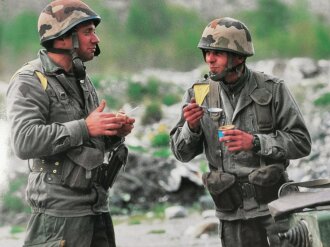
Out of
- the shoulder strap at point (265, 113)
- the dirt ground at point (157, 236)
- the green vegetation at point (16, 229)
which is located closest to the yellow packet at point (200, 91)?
the shoulder strap at point (265, 113)

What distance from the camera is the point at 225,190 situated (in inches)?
233

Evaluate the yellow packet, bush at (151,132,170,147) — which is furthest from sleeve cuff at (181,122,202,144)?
bush at (151,132,170,147)

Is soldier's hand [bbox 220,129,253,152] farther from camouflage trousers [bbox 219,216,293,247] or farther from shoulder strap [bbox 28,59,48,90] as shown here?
shoulder strap [bbox 28,59,48,90]

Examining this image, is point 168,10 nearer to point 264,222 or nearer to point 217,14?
point 217,14

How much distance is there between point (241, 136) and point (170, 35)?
9.83 meters

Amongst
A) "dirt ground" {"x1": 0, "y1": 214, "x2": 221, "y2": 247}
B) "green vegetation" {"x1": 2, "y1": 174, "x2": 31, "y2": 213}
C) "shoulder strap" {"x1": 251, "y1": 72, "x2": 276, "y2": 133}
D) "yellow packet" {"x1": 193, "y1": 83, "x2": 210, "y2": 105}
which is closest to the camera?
"shoulder strap" {"x1": 251, "y1": 72, "x2": 276, "y2": 133}

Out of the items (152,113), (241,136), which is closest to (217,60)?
(241,136)

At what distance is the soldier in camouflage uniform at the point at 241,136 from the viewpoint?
5.89 m

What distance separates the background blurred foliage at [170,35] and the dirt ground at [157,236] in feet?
12.2

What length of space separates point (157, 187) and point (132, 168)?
575mm

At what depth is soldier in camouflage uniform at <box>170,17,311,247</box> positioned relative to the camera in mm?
5891

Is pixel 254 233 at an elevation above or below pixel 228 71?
below

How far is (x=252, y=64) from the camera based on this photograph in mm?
15453

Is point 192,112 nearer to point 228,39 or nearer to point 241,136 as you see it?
point 241,136
